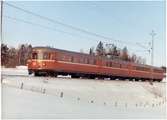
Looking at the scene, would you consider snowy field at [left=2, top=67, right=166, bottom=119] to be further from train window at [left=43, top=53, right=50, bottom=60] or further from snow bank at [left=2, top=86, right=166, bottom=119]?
train window at [left=43, top=53, right=50, bottom=60]

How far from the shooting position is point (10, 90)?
600 inches

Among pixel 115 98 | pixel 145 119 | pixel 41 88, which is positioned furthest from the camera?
pixel 115 98

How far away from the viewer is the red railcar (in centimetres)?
2638

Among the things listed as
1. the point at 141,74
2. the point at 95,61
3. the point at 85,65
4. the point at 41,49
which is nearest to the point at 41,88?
the point at 41,49

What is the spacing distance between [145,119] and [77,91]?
21.7 ft

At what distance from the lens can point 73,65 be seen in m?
28.3

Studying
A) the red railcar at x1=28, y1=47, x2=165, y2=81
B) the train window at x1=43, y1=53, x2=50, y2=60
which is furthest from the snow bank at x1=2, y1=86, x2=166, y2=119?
the train window at x1=43, y1=53, x2=50, y2=60

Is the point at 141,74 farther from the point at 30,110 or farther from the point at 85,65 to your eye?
the point at 30,110

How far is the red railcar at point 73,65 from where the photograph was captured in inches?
1038

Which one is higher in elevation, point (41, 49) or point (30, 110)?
point (41, 49)

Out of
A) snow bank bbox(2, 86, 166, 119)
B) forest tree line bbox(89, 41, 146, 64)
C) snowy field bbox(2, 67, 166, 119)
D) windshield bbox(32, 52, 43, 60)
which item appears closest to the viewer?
snow bank bbox(2, 86, 166, 119)

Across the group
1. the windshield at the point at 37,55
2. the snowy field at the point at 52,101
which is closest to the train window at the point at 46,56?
the windshield at the point at 37,55

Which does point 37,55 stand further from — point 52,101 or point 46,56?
point 52,101

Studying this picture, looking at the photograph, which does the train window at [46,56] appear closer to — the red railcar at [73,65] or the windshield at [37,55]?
the red railcar at [73,65]
